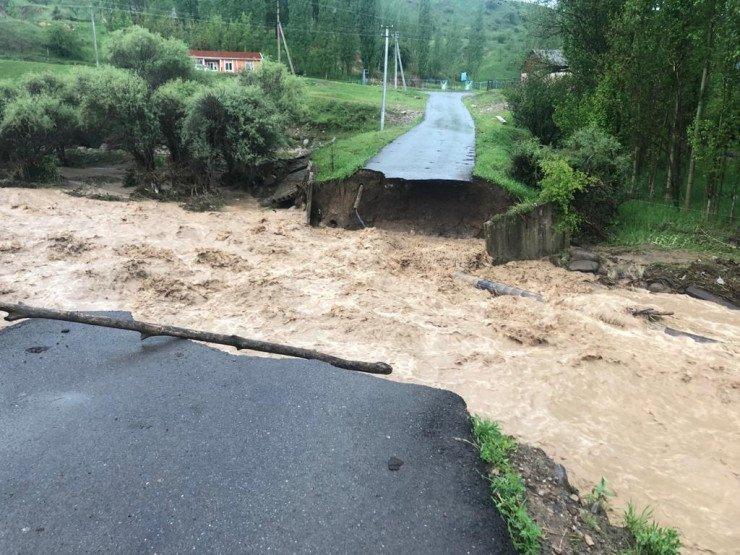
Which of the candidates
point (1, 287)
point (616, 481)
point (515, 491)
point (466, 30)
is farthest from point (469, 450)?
point (466, 30)

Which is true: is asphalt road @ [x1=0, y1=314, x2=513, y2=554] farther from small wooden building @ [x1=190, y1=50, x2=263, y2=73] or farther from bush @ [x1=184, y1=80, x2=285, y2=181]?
small wooden building @ [x1=190, y1=50, x2=263, y2=73]

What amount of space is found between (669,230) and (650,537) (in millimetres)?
12544

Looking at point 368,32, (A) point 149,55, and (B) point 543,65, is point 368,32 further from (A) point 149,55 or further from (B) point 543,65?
(A) point 149,55

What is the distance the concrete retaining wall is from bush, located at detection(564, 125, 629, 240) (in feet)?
4.62

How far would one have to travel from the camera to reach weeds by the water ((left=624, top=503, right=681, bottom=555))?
4.64 m

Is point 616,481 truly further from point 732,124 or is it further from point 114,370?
point 732,124

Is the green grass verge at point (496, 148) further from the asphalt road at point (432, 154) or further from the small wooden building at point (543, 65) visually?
the small wooden building at point (543, 65)

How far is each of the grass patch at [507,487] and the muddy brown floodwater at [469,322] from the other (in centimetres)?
77

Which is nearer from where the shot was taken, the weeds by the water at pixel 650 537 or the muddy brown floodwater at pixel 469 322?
the weeds by the water at pixel 650 537

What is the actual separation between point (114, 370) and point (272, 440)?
2.81 metres

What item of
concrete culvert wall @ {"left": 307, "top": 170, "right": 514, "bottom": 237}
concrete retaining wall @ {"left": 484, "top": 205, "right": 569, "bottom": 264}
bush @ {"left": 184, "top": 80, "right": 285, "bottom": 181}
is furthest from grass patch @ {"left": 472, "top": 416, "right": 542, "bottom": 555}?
bush @ {"left": 184, "top": 80, "right": 285, "bottom": 181}

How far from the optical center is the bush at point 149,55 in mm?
23516

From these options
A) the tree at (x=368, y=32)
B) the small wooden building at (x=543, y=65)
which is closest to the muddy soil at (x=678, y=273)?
the small wooden building at (x=543, y=65)

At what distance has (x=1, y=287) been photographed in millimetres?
10492
